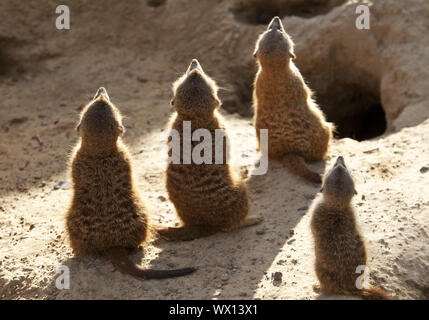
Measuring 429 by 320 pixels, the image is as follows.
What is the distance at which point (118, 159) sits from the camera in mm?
3582

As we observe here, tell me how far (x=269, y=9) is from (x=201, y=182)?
3448 mm

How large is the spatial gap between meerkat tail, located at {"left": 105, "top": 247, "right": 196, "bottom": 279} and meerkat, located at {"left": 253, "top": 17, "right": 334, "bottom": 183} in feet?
4.85

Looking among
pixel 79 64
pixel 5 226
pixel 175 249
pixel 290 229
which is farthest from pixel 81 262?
pixel 79 64

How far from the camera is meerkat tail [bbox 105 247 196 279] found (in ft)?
11.3

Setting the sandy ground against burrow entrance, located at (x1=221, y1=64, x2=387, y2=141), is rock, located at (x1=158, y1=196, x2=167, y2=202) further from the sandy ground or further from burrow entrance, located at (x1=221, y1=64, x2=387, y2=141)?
burrow entrance, located at (x1=221, y1=64, x2=387, y2=141)

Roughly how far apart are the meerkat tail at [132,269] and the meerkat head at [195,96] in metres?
0.95

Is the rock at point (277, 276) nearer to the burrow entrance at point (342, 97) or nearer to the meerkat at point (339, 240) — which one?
the meerkat at point (339, 240)

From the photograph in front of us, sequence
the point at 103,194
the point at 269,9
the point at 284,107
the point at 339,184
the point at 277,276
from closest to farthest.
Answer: the point at 339,184 < the point at 277,276 < the point at 103,194 < the point at 284,107 < the point at 269,9

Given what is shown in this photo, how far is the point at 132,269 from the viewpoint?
347 centimetres

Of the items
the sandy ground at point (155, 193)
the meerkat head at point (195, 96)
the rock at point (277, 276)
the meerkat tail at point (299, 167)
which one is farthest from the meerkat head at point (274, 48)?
the rock at point (277, 276)

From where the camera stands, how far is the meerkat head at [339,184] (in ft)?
9.93

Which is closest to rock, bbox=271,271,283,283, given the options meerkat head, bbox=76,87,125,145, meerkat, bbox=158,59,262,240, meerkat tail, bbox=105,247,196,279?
meerkat tail, bbox=105,247,196,279

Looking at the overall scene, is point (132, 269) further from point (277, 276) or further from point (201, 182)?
point (277, 276)

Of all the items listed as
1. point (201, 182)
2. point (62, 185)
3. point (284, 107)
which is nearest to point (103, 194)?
point (201, 182)
